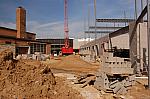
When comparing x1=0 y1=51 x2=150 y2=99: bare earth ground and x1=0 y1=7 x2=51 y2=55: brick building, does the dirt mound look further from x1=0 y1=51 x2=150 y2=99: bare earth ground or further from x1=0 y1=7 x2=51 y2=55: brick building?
x1=0 y1=7 x2=51 y2=55: brick building

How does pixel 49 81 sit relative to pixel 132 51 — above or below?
below

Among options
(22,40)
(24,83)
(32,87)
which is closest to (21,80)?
(24,83)

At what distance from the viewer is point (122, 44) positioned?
75.3 ft

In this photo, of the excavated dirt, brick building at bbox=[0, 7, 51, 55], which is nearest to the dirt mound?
the excavated dirt

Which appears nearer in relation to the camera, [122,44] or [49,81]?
[49,81]

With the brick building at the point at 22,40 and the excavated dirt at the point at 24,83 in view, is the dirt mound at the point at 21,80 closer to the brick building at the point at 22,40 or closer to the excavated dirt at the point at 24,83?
the excavated dirt at the point at 24,83

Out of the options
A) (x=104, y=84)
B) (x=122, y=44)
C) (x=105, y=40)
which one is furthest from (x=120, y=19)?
(x=104, y=84)

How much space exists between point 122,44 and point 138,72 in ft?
30.3

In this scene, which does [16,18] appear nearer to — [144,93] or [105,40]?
[105,40]

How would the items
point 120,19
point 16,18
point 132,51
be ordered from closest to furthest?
1. point 132,51
2. point 120,19
3. point 16,18

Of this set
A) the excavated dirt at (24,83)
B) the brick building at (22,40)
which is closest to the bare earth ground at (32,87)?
the excavated dirt at (24,83)

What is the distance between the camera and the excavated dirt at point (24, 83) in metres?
7.63

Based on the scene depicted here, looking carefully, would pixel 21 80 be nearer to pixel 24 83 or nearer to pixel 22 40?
pixel 24 83

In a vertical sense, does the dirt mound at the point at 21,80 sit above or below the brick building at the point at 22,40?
below
